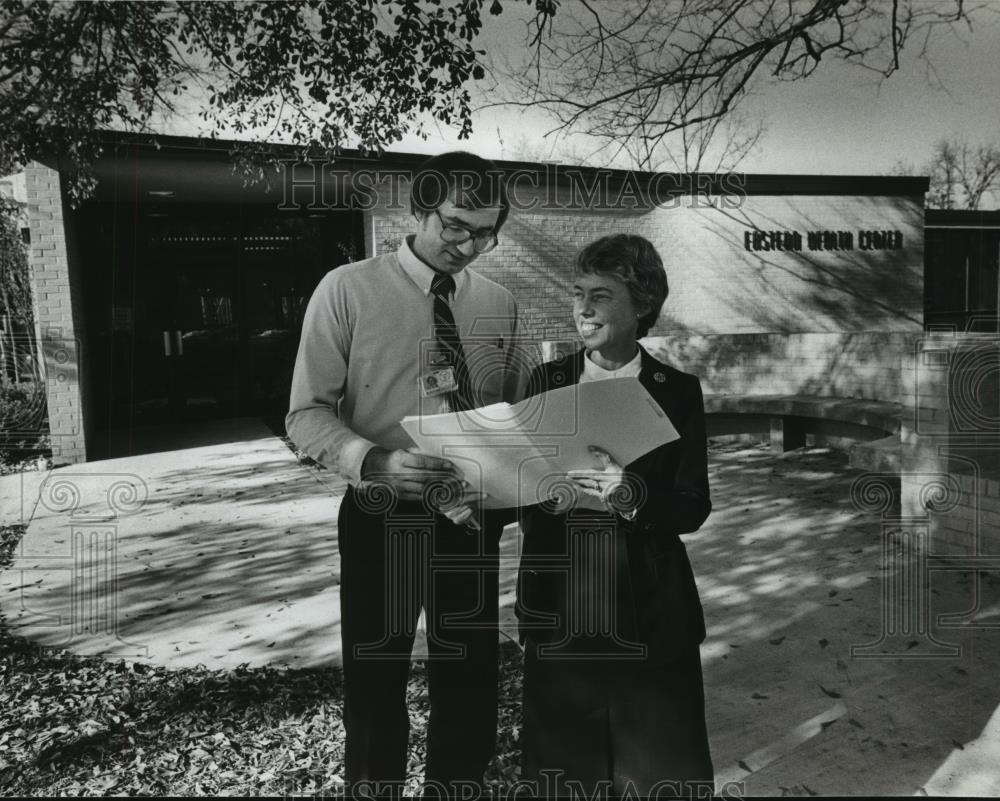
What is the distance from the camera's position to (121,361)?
28.4 ft

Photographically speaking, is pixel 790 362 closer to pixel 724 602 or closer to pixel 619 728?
pixel 724 602

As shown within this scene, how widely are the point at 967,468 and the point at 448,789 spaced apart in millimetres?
3654

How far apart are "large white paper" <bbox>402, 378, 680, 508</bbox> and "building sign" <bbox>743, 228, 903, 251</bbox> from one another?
7.11 meters

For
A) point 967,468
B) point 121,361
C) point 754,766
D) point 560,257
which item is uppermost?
point 560,257

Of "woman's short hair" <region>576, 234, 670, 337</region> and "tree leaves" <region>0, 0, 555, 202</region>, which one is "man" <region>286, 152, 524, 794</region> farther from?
"tree leaves" <region>0, 0, 555, 202</region>

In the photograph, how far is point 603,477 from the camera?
5.86 feet

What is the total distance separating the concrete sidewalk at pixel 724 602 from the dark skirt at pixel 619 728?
80cm

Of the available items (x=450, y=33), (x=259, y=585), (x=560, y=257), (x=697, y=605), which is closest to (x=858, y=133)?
(x=560, y=257)

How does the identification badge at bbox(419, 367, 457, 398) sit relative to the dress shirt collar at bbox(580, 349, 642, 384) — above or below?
below

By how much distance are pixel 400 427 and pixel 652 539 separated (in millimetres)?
701

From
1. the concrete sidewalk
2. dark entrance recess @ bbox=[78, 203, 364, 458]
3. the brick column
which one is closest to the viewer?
the concrete sidewalk

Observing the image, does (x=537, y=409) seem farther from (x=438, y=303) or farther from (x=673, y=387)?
(x=438, y=303)

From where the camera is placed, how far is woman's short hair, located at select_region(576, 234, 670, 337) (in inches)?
74.9

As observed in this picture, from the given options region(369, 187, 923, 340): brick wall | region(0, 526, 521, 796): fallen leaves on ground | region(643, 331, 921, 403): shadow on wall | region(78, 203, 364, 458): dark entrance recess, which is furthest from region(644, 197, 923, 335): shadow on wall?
region(0, 526, 521, 796): fallen leaves on ground
